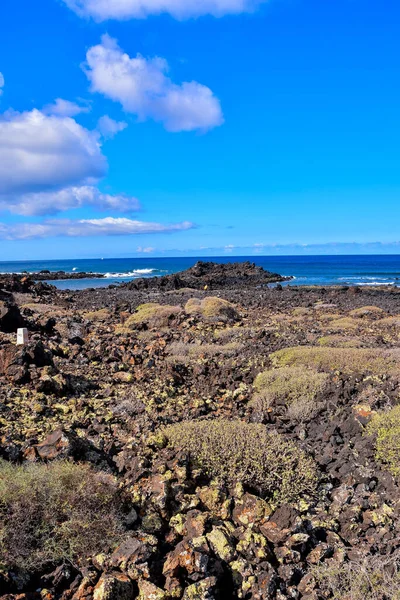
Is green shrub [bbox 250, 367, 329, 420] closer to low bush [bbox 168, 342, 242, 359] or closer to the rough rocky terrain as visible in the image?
the rough rocky terrain

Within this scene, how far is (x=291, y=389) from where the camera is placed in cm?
811

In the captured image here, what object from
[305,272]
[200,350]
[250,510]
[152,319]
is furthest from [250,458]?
[305,272]

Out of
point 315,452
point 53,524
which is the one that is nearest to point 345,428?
point 315,452

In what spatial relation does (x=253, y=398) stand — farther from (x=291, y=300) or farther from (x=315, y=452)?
(x=291, y=300)

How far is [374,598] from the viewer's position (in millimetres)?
3096

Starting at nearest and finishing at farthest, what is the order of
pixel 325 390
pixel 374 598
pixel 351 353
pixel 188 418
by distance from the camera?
pixel 374 598, pixel 188 418, pixel 325 390, pixel 351 353

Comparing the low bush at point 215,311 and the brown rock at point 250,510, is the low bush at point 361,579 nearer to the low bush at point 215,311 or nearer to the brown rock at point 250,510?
the brown rock at point 250,510

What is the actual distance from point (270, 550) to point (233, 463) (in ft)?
4.80

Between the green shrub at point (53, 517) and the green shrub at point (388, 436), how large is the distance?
347 cm

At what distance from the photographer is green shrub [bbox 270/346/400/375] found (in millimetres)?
9225

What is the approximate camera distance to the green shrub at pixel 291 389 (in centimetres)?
746

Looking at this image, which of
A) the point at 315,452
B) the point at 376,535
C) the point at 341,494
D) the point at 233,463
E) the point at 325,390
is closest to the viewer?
the point at 376,535

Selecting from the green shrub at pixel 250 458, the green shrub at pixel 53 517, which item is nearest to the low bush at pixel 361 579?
the green shrub at pixel 250 458

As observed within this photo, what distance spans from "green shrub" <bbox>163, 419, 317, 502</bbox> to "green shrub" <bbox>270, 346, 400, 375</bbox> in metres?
3.77
